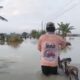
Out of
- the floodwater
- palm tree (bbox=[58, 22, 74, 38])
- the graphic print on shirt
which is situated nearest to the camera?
the graphic print on shirt

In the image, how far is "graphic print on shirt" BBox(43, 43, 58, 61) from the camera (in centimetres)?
828

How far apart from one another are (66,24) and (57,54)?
10592 cm

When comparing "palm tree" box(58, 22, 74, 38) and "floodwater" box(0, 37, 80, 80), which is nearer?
"floodwater" box(0, 37, 80, 80)

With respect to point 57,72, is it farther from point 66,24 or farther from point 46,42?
point 66,24

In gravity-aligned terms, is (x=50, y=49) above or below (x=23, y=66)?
above

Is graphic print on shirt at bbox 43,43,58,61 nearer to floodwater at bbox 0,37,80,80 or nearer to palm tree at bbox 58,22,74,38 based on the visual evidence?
floodwater at bbox 0,37,80,80

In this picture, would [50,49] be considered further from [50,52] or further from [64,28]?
[64,28]

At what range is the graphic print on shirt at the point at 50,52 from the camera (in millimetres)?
8281

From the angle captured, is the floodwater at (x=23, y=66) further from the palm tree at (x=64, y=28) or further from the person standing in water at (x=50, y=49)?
the palm tree at (x=64, y=28)

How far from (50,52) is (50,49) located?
76 mm

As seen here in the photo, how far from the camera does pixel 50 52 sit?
8289mm

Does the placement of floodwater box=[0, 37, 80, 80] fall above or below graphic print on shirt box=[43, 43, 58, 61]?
below

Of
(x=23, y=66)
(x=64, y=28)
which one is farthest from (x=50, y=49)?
(x=64, y=28)

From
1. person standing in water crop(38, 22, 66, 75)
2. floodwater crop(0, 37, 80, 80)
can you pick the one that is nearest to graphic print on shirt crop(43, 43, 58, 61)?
person standing in water crop(38, 22, 66, 75)
